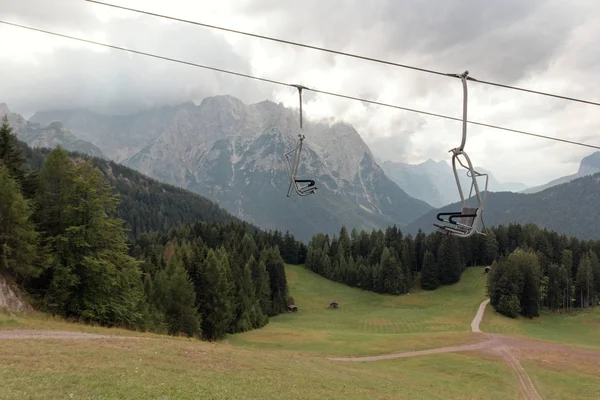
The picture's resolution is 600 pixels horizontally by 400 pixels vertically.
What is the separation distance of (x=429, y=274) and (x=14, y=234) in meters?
119

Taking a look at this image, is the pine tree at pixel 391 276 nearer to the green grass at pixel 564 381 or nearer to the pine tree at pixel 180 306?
the green grass at pixel 564 381

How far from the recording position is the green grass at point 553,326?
3034 inches

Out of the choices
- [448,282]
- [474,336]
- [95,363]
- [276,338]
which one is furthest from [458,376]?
[448,282]

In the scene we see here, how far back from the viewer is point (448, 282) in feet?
427

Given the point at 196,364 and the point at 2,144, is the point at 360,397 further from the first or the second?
the point at 2,144

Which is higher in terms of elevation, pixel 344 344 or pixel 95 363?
pixel 95 363

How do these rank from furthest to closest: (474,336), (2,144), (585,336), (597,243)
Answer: (597,243)
(585,336)
(474,336)
(2,144)

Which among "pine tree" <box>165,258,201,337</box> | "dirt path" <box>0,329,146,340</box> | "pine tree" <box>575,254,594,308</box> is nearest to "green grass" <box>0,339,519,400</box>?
"dirt path" <box>0,329,146,340</box>

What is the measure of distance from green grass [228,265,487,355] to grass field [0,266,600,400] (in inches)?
22.5

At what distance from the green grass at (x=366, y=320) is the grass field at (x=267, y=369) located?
571mm

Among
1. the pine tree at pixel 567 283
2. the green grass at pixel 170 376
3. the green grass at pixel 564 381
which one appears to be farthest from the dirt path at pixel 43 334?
the pine tree at pixel 567 283

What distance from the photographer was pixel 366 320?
91.6 metres

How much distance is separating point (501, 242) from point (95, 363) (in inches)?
5970

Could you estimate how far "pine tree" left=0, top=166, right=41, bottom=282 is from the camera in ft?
107
